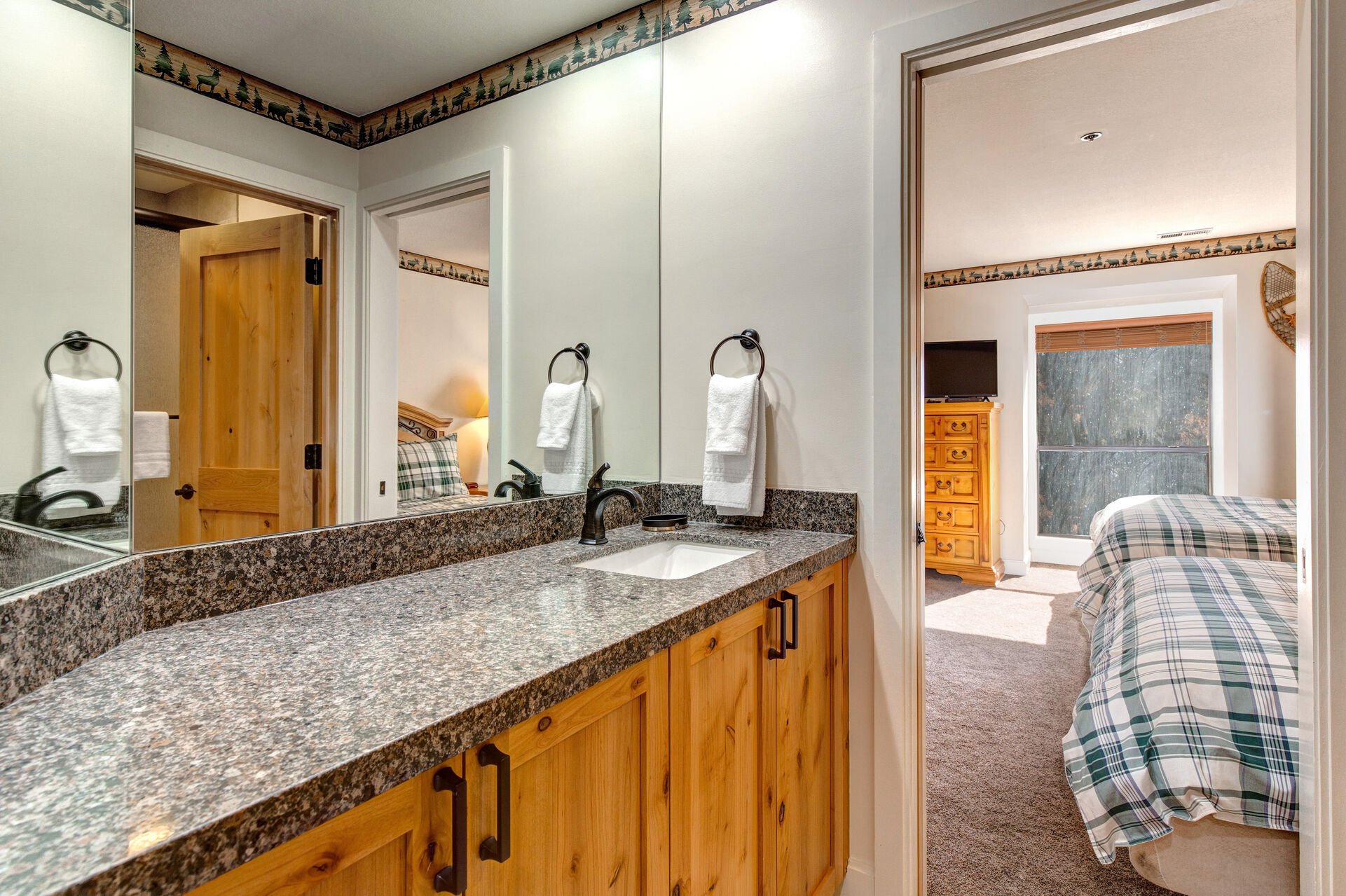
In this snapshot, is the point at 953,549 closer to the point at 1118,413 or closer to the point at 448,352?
the point at 1118,413

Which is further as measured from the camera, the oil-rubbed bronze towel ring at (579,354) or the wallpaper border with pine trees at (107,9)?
the oil-rubbed bronze towel ring at (579,354)

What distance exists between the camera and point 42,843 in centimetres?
44

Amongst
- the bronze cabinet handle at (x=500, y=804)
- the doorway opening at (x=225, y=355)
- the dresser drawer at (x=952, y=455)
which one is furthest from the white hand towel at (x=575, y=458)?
the dresser drawer at (x=952, y=455)

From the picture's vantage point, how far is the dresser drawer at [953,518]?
16.7ft

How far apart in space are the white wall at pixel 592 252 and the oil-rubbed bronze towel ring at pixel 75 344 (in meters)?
0.86

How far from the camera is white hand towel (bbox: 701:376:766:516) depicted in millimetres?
1763

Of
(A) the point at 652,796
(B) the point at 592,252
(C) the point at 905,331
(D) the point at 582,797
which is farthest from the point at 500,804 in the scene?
(B) the point at 592,252

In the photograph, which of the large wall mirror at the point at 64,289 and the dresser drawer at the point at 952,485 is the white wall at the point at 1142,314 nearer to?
the dresser drawer at the point at 952,485

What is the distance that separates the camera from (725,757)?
3.85 feet

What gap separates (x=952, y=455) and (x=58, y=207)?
17.2 feet

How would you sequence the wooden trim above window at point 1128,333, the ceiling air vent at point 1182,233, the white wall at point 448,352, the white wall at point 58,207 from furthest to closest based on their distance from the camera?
the wooden trim above window at point 1128,333
the ceiling air vent at point 1182,233
the white wall at point 448,352
the white wall at point 58,207

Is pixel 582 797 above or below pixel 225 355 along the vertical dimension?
below

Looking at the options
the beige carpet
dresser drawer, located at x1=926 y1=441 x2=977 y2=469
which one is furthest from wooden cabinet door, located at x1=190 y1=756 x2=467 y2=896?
dresser drawer, located at x1=926 y1=441 x2=977 y2=469

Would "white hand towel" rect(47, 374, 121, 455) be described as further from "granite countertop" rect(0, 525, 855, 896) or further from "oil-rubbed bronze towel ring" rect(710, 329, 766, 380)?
"oil-rubbed bronze towel ring" rect(710, 329, 766, 380)
